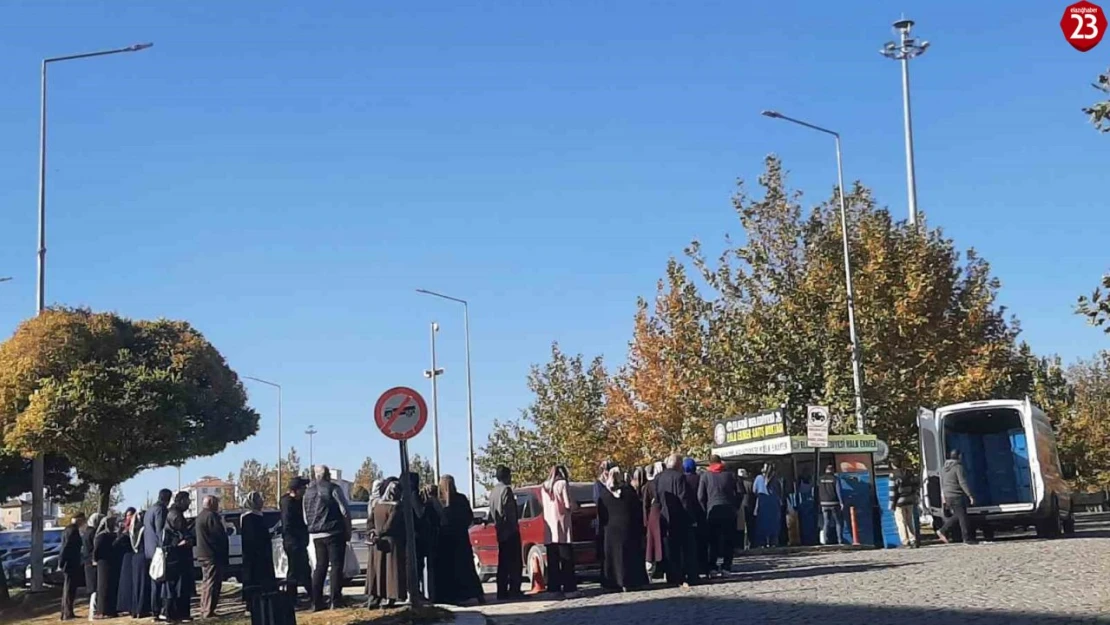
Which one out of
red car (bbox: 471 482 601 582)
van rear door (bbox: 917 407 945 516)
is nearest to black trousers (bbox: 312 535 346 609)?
red car (bbox: 471 482 601 582)

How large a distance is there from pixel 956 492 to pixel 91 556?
14484 mm

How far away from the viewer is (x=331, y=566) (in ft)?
54.5

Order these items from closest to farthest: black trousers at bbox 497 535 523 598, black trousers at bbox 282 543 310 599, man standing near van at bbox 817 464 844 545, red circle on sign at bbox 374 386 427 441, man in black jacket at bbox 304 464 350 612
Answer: red circle on sign at bbox 374 386 427 441 → black trousers at bbox 282 543 310 599 → man in black jacket at bbox 304 464 350 612 → black trousers at bbox 497 535 523 598 → man standing near van at bbox 817 464 844 545

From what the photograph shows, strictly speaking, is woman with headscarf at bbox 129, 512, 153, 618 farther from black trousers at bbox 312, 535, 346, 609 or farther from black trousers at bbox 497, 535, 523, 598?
black trousers at bbox 497, 535, 523, 598

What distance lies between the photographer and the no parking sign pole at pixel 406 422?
14.6 metres

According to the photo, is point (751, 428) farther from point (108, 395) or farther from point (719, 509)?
point (108, 395)

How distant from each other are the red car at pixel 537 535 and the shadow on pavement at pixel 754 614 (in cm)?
233

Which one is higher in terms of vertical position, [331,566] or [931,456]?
[931,456]

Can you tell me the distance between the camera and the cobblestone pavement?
1191 centimetres

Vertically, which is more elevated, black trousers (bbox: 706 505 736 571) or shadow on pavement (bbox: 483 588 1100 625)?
black trousers (bbox: 706 505 736 571)

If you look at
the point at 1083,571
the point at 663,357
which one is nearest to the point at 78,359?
the point at 663,357

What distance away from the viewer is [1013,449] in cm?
2470

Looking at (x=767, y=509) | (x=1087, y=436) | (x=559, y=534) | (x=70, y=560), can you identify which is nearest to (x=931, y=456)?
(x=767, y=509)

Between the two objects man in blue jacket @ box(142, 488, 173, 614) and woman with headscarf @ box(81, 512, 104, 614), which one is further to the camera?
woman with headscarf @ box(81, 512, 104, 614)
